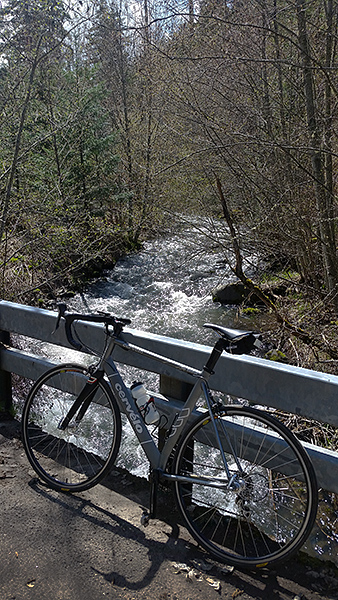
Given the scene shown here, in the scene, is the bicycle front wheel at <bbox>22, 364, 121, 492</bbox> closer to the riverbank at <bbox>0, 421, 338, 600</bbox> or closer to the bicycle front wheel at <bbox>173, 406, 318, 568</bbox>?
the riverbank at <bbox>0, 421, 338, 600</bbox>

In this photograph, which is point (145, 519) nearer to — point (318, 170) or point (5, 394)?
point (5, 394)

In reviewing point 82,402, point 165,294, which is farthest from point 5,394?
point 165,294

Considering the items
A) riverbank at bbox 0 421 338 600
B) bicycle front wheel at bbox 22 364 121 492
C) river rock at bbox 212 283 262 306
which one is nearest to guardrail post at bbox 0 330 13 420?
bicycle front wheel at bbox 22 364 121 492

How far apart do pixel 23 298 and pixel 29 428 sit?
20.8ft

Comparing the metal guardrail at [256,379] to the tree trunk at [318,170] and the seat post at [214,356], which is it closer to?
the seat post at [214,356]

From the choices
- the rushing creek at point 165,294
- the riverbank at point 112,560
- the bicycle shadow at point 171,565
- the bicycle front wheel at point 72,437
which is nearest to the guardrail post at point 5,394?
the bicycle front wheel at point 72,437

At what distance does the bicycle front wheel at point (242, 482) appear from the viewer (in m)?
2.59

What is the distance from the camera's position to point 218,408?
9.09 ft

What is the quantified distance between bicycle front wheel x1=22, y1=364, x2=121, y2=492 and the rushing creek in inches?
146

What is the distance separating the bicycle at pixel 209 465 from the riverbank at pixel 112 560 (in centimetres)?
11

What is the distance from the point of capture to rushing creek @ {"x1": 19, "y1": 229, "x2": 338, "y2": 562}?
34.0ft

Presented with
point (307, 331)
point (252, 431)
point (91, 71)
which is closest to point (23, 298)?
point (307, 331)

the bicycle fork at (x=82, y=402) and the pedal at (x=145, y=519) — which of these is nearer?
the pedal at (x=145, y=519)

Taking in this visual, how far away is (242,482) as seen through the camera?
2738 mm
